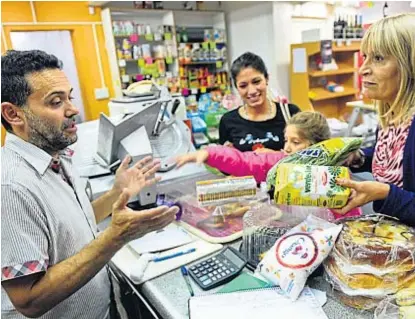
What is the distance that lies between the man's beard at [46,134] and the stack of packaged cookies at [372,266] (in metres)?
0.89

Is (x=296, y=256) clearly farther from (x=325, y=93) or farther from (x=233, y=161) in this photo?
(x=325, y=93)

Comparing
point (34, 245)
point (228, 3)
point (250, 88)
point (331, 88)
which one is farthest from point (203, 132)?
point (228, 3)

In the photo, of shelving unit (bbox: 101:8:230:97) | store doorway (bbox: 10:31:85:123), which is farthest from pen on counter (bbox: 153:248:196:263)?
store doorway (bbox: 10:31:85:123)

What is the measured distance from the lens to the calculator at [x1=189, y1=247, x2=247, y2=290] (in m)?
0.93

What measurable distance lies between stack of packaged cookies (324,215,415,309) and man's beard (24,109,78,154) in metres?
0.89

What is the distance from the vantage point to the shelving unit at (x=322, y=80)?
179 inches

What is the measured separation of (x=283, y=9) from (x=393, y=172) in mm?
4311

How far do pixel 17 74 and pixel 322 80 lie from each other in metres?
4.67

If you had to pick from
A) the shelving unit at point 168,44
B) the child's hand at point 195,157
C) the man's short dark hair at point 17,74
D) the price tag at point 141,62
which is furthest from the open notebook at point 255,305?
the price tag at point 141,62

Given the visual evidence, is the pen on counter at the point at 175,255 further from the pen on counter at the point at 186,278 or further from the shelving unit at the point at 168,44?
the shelving unit at the point at 168,44

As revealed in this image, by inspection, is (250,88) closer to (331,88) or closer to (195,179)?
(195,179)

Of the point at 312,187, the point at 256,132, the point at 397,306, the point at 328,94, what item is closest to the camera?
the point at 397,306

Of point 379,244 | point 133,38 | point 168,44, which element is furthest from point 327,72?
point 379,244

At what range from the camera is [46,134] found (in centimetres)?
103
